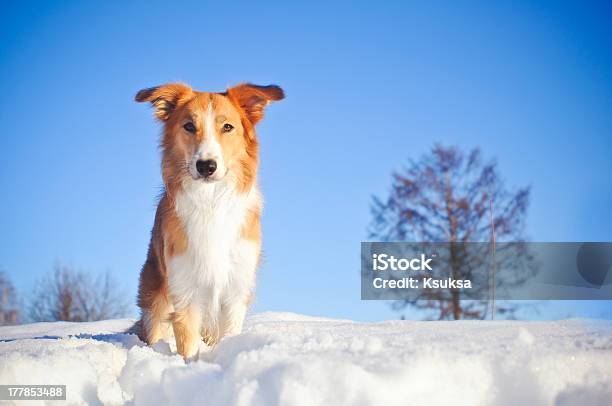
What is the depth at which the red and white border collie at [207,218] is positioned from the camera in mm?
4277

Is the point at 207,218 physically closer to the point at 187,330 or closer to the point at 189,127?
the point at 189,127

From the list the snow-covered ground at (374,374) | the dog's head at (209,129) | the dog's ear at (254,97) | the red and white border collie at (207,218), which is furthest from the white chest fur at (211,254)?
the snow-covered ground at (374,374)

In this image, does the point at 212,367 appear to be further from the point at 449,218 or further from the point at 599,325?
the point at 449,218

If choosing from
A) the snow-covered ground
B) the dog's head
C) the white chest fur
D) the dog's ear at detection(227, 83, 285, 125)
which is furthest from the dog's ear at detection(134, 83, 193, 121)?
the snow-covered ground

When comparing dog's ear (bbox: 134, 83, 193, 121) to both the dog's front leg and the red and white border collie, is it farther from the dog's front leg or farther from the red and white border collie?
the dog's front leg

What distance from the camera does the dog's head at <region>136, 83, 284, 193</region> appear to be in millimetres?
4145

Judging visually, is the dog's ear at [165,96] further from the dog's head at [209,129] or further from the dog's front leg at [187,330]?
the dog's front leg at [187,330]

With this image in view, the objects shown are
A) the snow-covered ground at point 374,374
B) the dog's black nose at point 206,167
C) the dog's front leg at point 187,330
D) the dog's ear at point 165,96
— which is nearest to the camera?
the snow-covered ground at point 374,374

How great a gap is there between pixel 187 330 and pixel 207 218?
0.86 meters

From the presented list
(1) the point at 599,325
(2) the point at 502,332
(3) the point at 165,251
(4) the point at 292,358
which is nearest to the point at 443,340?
(2) the point at 502,332

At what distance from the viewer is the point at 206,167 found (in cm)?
407

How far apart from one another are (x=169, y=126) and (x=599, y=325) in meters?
3.54

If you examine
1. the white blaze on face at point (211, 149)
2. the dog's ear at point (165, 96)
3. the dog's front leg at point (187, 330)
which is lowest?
the dog's front leg at point (187, 330)

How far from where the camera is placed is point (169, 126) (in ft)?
15.1
